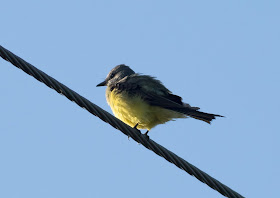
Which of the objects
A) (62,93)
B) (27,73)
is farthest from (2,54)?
(62,93)

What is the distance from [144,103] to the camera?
767 centimetres

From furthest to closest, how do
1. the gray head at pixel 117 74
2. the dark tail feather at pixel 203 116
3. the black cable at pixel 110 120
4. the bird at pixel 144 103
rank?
the gray head at pixel 117 74, the bird at pixel 144 103, the dark tail feather at pixel 203 116, the black cable at pixel 110 120

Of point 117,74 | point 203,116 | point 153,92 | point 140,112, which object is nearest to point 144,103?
point 140,112

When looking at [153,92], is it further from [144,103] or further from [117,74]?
[117,74]

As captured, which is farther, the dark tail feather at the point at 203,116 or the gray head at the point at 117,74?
the gray head at the point at 117,74

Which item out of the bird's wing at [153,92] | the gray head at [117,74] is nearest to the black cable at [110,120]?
the bird's wing at [153,92]

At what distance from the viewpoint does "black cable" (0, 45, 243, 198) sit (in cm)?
441

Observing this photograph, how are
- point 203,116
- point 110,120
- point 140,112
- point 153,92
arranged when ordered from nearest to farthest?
point 110,120 → point 203,116 → point 140,112 → point 153,92

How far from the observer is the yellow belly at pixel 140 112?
757 cm

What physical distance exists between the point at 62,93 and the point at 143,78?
11.8ft

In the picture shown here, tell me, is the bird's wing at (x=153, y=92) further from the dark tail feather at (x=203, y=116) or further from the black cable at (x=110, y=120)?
the black cable at (x=110, y=120)

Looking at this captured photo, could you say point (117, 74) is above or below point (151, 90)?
above

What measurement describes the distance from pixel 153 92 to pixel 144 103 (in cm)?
26

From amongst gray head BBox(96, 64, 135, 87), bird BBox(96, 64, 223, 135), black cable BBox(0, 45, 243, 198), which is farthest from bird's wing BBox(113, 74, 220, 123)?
black cable BBox(0, 45, 243, 198)
